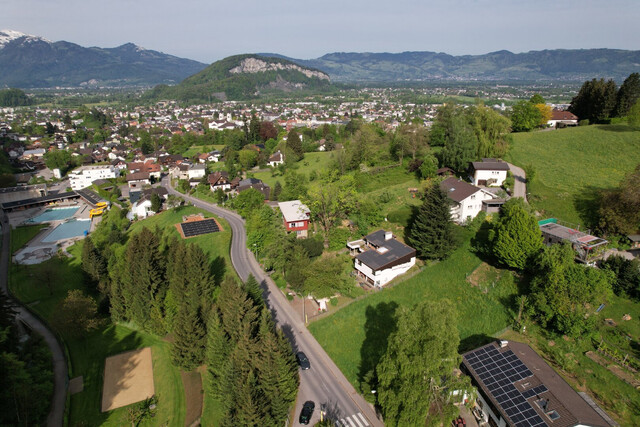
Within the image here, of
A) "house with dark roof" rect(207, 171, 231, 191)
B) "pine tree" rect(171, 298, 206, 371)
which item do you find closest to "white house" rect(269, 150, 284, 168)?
"house with dark roof" rect(207, 171, 231, 191)

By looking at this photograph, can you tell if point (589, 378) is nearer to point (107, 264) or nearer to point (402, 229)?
point (402, 229)

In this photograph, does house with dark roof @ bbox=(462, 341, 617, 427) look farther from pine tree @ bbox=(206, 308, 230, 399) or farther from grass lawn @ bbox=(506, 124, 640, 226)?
grass lawn @ bbox=(506, 124, 640, 226)

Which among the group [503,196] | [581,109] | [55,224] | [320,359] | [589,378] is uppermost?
[581,109]

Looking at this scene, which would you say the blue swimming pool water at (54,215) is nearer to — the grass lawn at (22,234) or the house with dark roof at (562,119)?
the grass lawn at (22,234)

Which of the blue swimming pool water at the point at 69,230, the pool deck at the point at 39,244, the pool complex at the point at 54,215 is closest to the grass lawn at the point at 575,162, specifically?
the pool deck at the point at 39,244

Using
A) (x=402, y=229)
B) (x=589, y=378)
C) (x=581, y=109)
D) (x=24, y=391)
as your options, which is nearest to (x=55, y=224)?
(x=24, y=391)

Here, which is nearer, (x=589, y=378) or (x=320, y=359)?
(x=589, y=378)

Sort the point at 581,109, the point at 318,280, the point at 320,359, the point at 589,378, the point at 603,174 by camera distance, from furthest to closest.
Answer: the point at 581,109, the point at 603,174, the point at 318,280, the point at 320,359, the point at 589,378
